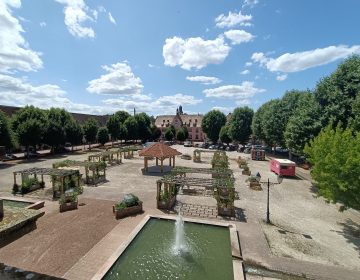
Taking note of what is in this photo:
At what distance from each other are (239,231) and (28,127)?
39702 mm

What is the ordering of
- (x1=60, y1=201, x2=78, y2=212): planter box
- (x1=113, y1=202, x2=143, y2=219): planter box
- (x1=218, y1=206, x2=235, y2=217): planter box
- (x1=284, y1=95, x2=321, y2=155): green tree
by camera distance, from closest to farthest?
(x1=113, y1=202, x2=143, y2=219): planter box < (x1=218, y1=206, x2=235, y2=217): planter box < (x1=60, y1=201, x2=78, y2=212): planter box < (x1=284, y1=95, x2=321, y2=155): green tree

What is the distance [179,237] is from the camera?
13.5 m

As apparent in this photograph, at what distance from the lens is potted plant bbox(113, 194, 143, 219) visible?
1665cm

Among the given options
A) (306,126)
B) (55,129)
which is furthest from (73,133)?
(306,126)

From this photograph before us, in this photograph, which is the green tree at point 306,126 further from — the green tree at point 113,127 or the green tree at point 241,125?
the green tree at point 113,127

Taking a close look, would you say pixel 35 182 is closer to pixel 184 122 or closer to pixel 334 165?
pixel 334 165

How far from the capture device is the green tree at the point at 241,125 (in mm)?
59188

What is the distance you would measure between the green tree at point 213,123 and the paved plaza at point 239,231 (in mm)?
45158

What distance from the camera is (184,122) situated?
9806 cm

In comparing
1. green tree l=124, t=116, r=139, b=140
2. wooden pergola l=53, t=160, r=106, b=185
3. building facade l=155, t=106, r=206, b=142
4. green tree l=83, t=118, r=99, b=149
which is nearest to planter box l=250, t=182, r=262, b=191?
wooden pergola l=53, t=160, r=106, b=185

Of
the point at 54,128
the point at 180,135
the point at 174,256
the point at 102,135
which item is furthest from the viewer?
the point at 180,135

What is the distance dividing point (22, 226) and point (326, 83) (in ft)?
94.9

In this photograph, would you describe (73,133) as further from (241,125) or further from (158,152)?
(241,125)

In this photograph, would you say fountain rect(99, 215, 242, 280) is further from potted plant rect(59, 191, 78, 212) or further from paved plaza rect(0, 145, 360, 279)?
potted plant rect(59, 191, 78, 212)
